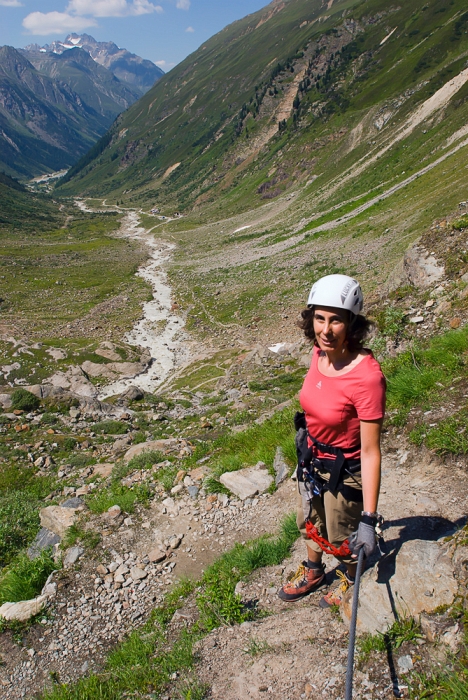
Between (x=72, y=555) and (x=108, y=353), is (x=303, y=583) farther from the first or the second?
(x=108, y=353)

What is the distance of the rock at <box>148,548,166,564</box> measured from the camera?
6.95m

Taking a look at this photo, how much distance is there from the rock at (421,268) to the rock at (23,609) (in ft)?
42.8

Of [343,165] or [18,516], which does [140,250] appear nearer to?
[343,165]

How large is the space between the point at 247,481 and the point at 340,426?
15.2 ft

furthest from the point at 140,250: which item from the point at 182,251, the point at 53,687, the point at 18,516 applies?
the point at 53,687

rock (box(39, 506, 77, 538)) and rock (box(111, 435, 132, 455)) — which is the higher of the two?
rock (box(39, 506, 77, 538))

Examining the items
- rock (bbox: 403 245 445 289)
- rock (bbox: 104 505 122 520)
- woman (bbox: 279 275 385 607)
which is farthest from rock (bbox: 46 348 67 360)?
woman (bbox: 279 275 385 607)

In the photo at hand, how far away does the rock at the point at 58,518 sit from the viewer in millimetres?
8227

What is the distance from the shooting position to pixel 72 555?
23.4 ft

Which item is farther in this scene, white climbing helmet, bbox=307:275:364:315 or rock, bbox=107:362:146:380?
rock, bbox=107:362:146:380

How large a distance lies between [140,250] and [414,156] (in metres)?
49.9

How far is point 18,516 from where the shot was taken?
9734 mm

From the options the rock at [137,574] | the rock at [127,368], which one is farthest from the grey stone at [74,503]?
the rock at [127,368]

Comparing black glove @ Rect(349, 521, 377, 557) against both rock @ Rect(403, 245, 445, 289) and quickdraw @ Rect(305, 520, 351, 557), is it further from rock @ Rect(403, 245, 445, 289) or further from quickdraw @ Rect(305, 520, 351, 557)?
rock @ Rect(403, 245, 445, 289)
